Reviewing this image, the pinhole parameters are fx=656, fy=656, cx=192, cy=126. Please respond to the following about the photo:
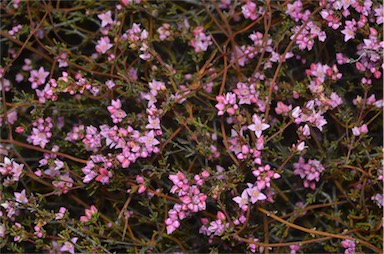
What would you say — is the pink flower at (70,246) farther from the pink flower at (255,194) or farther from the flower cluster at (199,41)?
the flower cluster at (199,41)

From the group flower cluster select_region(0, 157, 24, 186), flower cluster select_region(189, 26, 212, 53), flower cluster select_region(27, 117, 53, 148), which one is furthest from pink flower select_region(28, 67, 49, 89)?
Answer: flower cluster select_region(189, 26, 212, 53)

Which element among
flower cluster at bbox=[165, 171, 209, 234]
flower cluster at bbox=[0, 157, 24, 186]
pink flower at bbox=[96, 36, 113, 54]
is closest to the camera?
flower cluster at bbox=[165, 171, 209, 234]

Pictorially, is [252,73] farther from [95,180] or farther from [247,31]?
[95,180]

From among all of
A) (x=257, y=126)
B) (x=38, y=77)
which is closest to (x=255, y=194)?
(x=257, y=126)

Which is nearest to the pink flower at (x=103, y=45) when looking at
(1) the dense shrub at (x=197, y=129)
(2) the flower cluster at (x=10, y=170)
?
(1) the dense shrub at (x=197, y=129)

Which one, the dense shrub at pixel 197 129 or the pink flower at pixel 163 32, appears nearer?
the dense shrub at pixel 197 129

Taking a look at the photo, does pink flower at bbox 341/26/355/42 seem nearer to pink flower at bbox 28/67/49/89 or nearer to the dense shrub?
the dense shrub

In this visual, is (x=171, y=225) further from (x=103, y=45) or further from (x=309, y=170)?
(x=103, y=45)

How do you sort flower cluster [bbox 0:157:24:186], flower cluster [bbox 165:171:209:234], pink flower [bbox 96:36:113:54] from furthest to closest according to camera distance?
pink flower [bbox 96:36:113:54] < flower cluster [bbox 0:157:24:186] < flower cluster [bbox 165:171:209:234]
